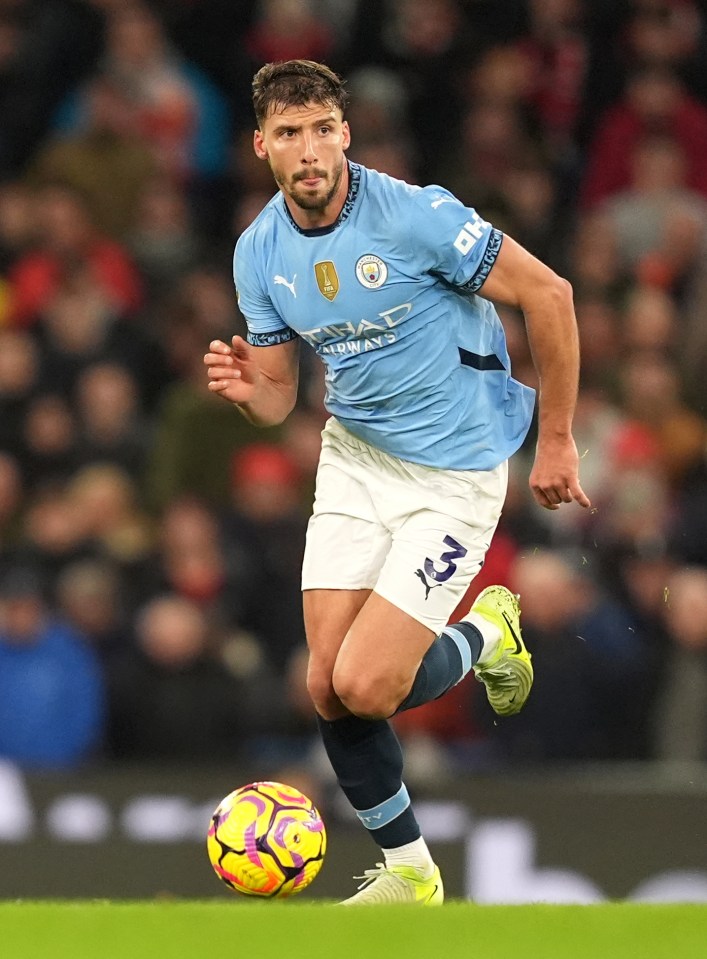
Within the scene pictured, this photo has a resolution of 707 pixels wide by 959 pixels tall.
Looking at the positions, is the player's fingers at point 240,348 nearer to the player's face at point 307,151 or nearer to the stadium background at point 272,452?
the player's face at point 307,151

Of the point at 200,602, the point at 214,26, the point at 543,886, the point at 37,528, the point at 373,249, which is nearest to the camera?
the point at 373,249

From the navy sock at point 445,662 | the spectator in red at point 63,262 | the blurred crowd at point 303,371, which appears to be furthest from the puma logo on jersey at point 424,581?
the spectator in red at point 63,262

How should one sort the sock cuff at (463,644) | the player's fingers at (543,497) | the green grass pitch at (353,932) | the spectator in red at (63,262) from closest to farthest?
the green grass pitch at (353,932) < the player's fingers at (543,497) < the sock cuff at (463,644) < the spectator in red at (63,262)

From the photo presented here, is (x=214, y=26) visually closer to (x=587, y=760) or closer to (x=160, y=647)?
(x=160, y=647)

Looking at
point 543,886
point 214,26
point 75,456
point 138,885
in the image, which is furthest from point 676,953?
point 214,26

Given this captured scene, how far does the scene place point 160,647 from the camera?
28.3 ft

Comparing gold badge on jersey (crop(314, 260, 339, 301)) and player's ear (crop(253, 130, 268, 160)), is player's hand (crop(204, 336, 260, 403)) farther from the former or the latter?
player's ear (crop(253, 130, 268, 160))

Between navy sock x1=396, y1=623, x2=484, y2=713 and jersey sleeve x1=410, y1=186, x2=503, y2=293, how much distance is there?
45.6 inches

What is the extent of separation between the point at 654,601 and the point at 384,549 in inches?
122

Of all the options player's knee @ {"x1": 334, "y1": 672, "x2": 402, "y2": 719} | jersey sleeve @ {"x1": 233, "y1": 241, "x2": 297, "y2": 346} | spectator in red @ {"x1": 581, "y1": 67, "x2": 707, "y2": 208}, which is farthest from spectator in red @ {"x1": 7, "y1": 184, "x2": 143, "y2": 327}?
player's knee @ {"x1": 334, "y1": 672, "x2": 402, "y2": 719}

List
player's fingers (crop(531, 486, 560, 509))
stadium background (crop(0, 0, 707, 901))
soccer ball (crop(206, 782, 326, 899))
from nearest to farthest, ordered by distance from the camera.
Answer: player's fingers (crop(531, 486, 560, 509)) → soccer ball (crop(206, 782, 326, 899)) → stadium background (crop(0, 0, 707, 901))

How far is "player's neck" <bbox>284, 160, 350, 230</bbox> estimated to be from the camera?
18.0 feet

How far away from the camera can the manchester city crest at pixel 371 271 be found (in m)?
5.47

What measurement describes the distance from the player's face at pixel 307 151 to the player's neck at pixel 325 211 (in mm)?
28
